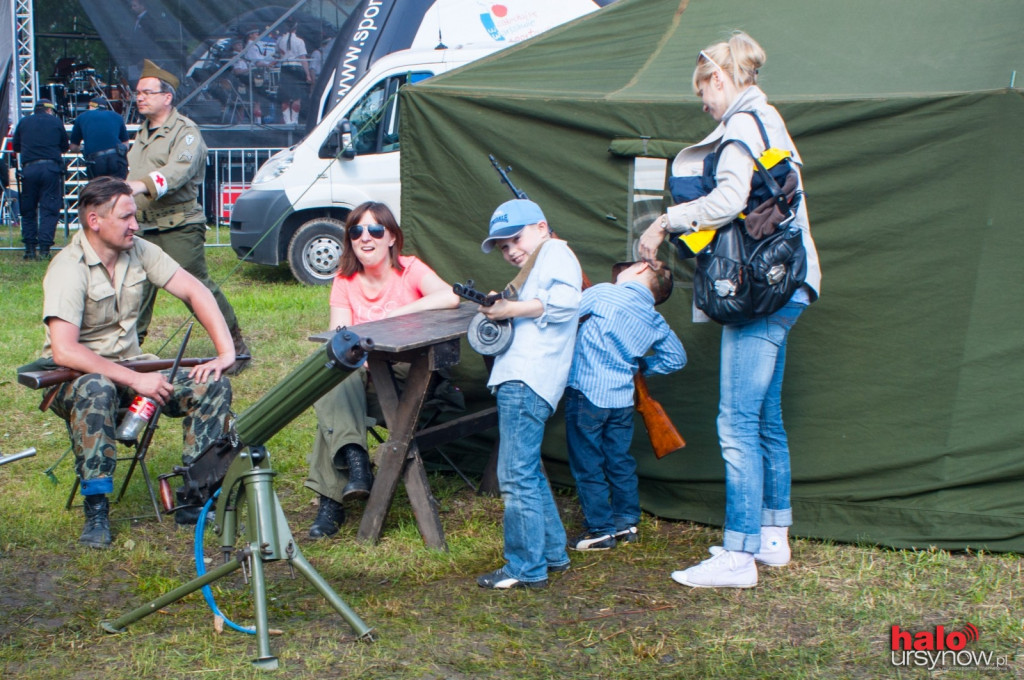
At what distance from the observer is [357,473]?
4410 millimetres

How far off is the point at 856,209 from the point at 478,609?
211 centimetres

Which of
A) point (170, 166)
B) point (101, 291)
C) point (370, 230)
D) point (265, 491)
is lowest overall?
point (265, 491)

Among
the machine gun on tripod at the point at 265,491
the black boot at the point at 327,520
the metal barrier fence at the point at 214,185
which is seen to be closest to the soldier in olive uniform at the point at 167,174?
the black boot at the point at 327,520

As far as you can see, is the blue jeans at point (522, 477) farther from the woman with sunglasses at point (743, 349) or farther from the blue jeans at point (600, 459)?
the woman with sunglasses at point (743, 349)

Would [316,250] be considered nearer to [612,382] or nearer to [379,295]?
[379,295]

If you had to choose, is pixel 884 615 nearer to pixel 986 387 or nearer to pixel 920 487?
pixel 920 487

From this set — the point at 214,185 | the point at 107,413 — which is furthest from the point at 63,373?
the point at 214,185

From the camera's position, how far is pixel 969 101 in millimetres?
3912

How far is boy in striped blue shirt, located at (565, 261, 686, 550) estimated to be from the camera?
4074 millimetres

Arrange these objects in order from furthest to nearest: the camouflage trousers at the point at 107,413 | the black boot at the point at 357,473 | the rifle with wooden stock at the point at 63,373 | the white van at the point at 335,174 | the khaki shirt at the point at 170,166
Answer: the white van at the point at 335,174, the khaki shirt at the point at 170,166, the black boot at the point at 357,473, the camouflage trousers at the point at 107,413, the rifle with wooden stock at the point at 63,373

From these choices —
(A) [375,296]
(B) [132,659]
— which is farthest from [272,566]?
(A) [375,296]

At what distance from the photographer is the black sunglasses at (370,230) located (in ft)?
14.9

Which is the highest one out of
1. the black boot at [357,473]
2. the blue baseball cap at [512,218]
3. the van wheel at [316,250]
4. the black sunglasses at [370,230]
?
the blue baseball cap at [512,218]

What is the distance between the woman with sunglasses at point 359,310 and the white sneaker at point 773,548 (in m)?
1.52
